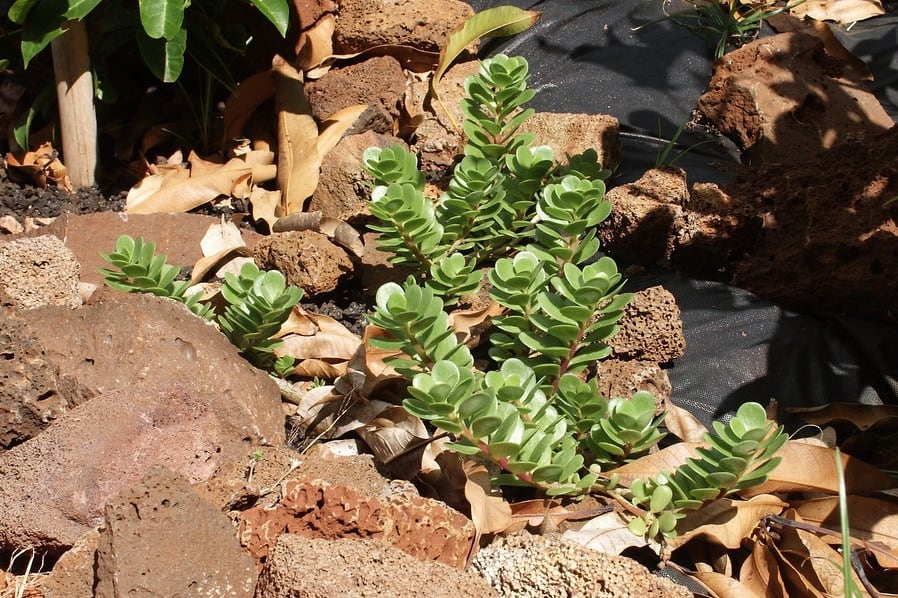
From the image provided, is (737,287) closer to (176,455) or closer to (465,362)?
(465,362)

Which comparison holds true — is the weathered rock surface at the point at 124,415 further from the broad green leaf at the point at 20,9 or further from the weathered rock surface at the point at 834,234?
the weathered rock surface at the point at 834,234

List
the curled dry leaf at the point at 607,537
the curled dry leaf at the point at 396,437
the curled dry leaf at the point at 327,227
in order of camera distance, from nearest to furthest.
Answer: the curled dry leaf at the point at 607,537
the curled dry leaf at the point at 396,437
the curled dry leaf at the point at 327,227

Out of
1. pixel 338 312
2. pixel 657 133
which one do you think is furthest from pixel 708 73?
pixel 338 312

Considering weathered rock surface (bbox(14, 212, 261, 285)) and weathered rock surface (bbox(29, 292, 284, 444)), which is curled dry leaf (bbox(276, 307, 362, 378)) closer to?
weathered rock surface (bbox(29, 292, 284, 444))

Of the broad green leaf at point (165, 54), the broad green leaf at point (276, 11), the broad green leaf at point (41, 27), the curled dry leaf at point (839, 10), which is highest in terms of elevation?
the broad green leaf at point (41, 27)

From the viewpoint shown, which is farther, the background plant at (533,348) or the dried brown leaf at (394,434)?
the dried brown leaf at (394,434)

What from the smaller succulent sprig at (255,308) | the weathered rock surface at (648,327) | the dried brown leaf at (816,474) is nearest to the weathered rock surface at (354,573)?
the smaller succulent sprig at (255,308)

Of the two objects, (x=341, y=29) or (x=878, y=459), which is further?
(x=341, y=29)
